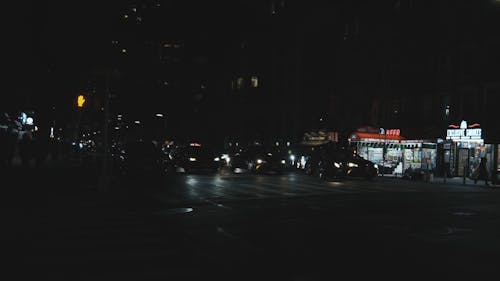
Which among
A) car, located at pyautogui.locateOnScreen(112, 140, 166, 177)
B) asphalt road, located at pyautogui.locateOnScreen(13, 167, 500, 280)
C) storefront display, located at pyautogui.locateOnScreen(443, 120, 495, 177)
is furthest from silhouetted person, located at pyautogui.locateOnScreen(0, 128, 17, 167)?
storefront display, located at pyautogui.locateOnScreen(443, 120, 495, 177)

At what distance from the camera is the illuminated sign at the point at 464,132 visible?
35875 millimetres

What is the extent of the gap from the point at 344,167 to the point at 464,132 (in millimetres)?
9548

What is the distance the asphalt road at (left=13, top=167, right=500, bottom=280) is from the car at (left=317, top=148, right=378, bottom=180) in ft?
46.0

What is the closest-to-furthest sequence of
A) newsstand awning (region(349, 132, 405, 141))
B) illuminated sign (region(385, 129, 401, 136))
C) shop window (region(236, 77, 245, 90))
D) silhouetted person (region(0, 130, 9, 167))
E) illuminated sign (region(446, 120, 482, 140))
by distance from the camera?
silhouetted person (region(0, 130, 9, 167)) < illuminated sign (region(446, 120, 482, 140)) < newsstand awning (region(349, 132, 405, 141)) < illuminated sign (region(385, 129, 401, 136)) < shop window (region(236, 77, 245, 90))

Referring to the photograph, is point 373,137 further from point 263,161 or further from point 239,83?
point 239,83

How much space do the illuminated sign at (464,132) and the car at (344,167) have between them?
24.4 feet

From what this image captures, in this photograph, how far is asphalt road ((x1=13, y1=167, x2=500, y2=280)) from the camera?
787 centimetres

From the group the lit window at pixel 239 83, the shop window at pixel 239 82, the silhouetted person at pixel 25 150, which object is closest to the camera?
the silhouetted person at pixel 25 150

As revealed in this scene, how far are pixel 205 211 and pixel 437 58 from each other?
32994 mm

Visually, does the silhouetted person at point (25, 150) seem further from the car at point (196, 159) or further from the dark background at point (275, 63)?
the car at point (196, 159)

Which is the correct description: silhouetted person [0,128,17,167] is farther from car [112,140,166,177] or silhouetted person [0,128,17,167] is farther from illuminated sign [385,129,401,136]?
illuminated sign [385,129,401,136]

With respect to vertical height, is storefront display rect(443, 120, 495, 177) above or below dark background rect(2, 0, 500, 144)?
below

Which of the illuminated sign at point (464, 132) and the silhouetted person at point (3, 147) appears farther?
the illuminated sign at point (464, 132)

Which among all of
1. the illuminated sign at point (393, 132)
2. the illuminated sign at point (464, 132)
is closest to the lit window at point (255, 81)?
the illuminated sign at point (393, 132)
